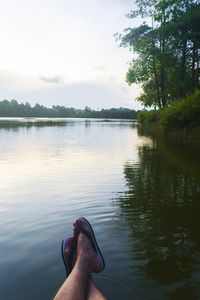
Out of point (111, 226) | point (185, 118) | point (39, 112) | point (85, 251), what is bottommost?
point (111, 226)

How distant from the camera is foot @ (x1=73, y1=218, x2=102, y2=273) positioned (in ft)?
11.9

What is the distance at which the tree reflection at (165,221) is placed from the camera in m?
4.56

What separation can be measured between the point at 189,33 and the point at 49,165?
22.8m

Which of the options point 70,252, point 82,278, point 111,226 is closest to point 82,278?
point 82,278

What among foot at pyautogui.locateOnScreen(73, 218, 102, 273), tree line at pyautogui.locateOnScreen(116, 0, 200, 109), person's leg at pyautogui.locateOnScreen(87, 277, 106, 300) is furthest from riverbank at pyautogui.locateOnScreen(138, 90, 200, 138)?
person's leg at pyautogui.locateOnScreen(87, 277, 106, 300)

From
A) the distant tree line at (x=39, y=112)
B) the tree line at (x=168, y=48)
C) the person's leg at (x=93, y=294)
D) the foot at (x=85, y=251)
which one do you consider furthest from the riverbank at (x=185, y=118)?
the distant tree line at (x=39, y=112)

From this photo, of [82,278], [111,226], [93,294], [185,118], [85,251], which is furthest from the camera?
[185,118]

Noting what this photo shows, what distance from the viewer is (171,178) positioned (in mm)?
11320

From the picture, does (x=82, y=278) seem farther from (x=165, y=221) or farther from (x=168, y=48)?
(x=168, y=48)

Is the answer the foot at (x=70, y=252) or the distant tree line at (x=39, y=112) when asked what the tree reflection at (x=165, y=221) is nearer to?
the foot at (x=70, y=252)

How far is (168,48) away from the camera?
124ft

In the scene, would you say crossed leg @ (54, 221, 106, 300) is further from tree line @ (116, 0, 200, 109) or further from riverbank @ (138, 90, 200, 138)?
tree line @ (116, 0, 200, 109)

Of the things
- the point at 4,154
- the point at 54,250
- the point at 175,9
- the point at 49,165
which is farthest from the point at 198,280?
the point at 175,9

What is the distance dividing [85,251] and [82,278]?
53 cm
